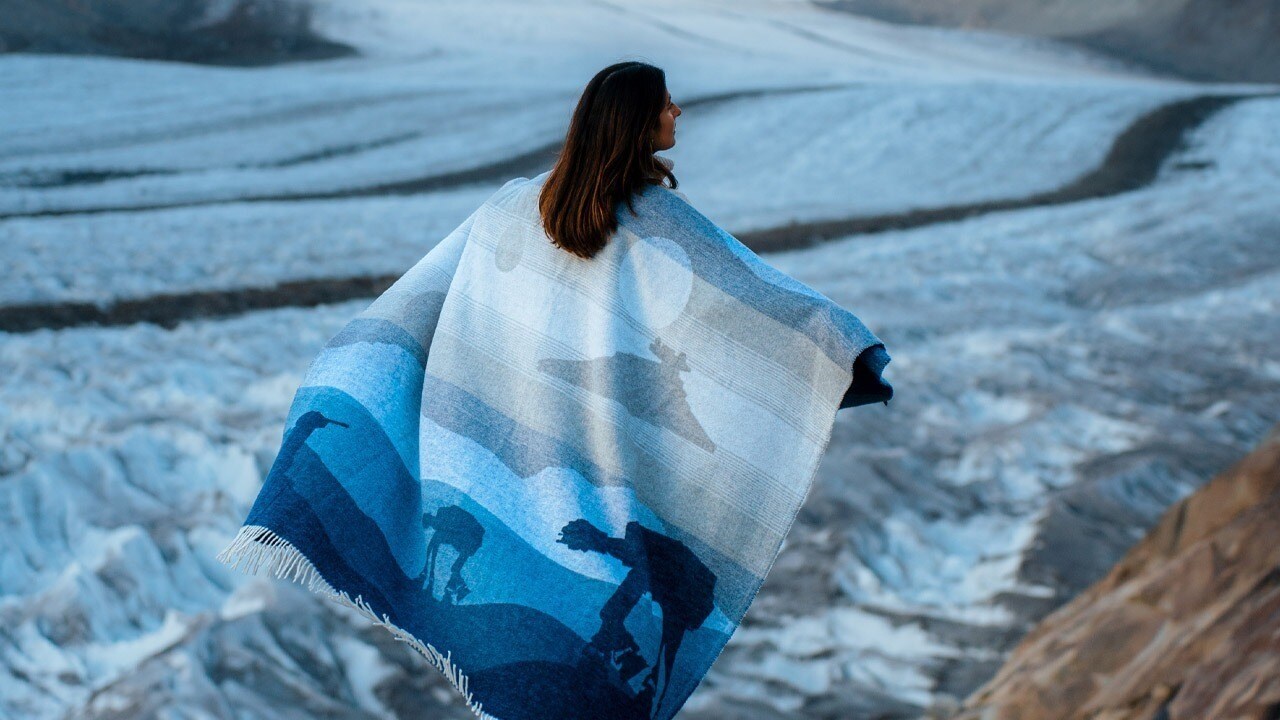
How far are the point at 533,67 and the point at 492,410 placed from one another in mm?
14286

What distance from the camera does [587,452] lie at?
173 centimetres

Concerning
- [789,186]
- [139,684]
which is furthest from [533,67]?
[139,684]

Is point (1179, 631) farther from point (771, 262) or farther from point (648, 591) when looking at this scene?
point (771, 262)

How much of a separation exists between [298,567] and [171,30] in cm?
1437

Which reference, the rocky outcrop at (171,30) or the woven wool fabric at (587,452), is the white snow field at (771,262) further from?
the woven wool fabric at (587,452)

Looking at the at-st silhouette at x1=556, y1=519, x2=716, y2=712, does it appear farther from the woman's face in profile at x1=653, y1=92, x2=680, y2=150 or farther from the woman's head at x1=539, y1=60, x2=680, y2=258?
the woman's face in profile at x1=653, y1=92, x2=680, y2=150

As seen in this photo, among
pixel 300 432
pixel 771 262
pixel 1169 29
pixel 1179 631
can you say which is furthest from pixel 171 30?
pixel 1179 631

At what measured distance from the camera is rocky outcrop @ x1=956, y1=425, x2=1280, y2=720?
1.94 meters

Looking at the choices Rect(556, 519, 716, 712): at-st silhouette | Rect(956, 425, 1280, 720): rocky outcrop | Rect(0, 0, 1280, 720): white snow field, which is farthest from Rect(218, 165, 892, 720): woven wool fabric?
Rect(0, 0, 1280, 720): white snow field

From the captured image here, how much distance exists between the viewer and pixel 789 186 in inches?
432

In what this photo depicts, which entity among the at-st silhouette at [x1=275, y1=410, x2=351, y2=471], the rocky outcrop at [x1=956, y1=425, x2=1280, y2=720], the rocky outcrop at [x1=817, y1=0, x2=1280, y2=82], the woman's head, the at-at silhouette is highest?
the rocky outcrop at [x1=817, y1=0, x2=1280, y2=82]

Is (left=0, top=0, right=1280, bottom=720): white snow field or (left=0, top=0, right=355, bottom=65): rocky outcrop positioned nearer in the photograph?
(left=0, top=0, right=1280, bottom=720): white snow field

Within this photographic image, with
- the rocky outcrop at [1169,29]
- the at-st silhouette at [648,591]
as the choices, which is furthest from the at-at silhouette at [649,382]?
the rocky outcrop at [1169,29]

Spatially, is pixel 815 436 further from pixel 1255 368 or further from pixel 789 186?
pixel 789 186
